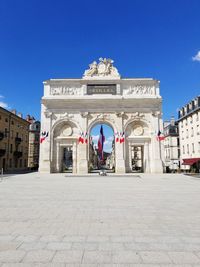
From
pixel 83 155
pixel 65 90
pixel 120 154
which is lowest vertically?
pixel 83 155

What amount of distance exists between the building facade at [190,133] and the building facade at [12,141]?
Result: 104ft

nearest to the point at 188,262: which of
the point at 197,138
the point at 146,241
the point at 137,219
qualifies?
the point at 146,241

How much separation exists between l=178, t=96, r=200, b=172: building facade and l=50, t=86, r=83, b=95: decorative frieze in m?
18.7

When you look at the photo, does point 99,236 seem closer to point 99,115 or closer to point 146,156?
point 99,115

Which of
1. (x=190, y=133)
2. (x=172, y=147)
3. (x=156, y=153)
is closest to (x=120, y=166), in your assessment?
(x=156, y=153)

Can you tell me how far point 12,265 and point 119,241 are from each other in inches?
84.9

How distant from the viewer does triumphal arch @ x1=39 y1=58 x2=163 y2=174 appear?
1353 inches

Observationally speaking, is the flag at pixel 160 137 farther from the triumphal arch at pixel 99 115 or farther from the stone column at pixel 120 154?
the stone column at pixel 120 154

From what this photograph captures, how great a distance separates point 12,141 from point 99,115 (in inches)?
841

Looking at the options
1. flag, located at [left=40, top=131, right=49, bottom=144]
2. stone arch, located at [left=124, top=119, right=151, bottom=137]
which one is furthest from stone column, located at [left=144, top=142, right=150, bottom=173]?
flag, located at [left=40, top=131, right=49, bottom=144]

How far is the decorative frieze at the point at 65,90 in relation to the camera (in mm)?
35625

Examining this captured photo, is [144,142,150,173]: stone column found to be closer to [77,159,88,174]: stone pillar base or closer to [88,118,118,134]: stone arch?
[88,118,118,134]: stone arch

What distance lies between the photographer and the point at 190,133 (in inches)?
1560

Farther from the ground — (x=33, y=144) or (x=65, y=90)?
(x=65, y=90)
